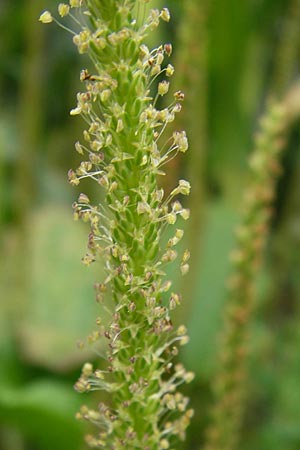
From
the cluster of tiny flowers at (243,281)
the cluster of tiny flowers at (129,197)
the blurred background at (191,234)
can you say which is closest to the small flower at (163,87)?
the cluster of tiny flowers at (129,197)

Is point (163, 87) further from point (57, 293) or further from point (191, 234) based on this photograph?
point (57, 293)

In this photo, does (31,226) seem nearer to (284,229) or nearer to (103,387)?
(284,229)

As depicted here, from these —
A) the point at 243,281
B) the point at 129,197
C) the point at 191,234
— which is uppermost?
the point at 191,234

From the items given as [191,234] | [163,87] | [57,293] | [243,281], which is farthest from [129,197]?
[57,293]

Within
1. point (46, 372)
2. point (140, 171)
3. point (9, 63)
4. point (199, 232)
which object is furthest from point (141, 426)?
point (9, 63)

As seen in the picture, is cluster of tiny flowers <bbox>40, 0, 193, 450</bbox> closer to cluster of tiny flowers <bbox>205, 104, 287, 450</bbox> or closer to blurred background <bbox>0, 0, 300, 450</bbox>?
cluster of tiny flowers <bbox>205, 104, 287, 450</bbox>

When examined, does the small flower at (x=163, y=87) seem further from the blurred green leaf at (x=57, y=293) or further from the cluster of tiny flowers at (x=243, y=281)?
the blurred green leaf at (x=57, y=293)
